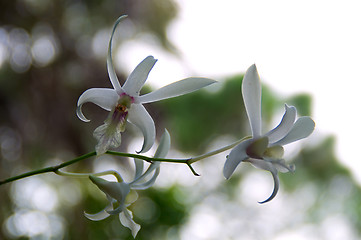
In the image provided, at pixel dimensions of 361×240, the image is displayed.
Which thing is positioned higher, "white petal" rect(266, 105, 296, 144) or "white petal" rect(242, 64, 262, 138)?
"white petal" rect(242, 64, 262, 138)

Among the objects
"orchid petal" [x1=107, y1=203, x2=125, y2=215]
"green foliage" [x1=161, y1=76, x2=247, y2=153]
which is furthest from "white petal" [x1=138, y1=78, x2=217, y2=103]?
"green foliage" [x1=161, y1=76, x2=247, y2=153]

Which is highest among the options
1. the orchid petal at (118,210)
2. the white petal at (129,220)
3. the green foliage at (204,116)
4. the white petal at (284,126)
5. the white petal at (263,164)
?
the white petal at (284,126)

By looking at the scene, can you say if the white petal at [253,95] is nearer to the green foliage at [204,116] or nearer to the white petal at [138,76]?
the white petal at [138,76]

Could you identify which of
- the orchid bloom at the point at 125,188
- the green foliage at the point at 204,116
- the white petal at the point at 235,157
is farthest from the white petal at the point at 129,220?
the green foliage at the point at 204,116

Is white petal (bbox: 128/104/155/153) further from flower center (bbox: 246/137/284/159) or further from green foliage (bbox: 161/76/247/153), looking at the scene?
green foliage (bbox: 161/76/247/153)

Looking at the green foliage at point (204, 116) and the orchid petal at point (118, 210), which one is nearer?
the orchid petal at point (118, 210)

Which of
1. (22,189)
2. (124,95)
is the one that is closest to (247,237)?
(22,189)
